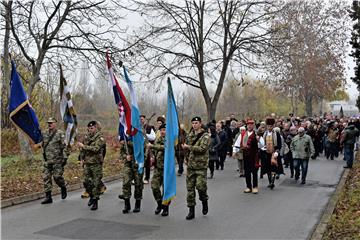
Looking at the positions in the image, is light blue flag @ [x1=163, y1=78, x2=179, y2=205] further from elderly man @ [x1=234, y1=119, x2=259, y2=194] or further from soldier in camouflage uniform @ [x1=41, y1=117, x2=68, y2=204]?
elderly man @ [x1=234, y1=119, x2=259, y2=194]

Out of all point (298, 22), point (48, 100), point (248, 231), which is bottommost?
point (248, 231)

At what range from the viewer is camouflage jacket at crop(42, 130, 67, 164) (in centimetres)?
980

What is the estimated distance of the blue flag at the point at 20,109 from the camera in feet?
30.0

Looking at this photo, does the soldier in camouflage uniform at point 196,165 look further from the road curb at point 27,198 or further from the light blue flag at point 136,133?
the road curb at point 27,198

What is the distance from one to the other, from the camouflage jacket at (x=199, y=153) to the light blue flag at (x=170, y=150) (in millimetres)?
341

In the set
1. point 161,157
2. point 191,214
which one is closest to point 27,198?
point 161,157

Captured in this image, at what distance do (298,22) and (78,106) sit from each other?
18765mm

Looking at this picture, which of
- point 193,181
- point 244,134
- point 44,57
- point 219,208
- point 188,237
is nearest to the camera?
point 188,237

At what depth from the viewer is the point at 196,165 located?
8391 millimetres

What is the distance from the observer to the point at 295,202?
998 centimetres

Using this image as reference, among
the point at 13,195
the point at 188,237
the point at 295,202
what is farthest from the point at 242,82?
the point at 188,237

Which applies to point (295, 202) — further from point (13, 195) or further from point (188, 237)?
point (13, 195)

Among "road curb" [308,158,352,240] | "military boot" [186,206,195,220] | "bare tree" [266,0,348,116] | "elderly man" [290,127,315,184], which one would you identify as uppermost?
"bare tree" [266,0,348,116]

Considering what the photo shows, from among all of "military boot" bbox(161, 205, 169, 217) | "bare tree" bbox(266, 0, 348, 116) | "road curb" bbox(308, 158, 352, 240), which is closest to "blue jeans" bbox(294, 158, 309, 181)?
"road curb" bbox(308, 158, 352, 240)
